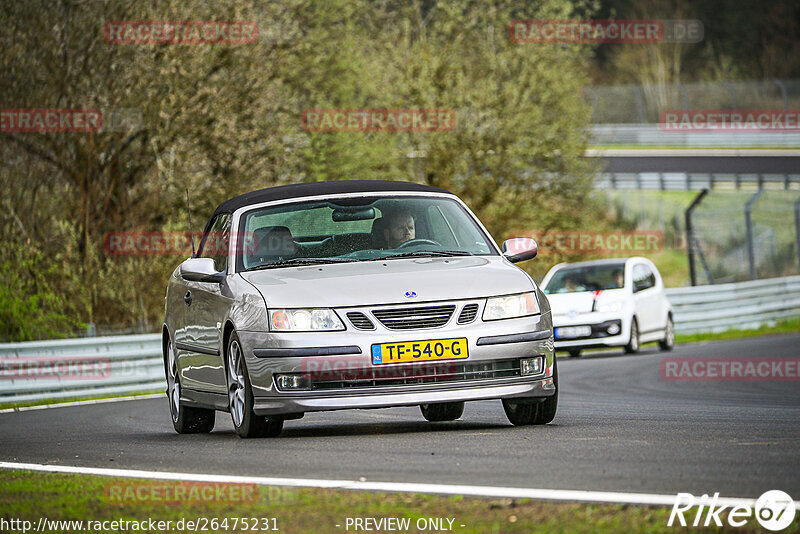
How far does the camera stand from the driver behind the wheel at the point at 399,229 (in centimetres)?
1041

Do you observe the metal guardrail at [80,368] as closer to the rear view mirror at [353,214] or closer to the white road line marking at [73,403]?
the white road line marking at [73,403]

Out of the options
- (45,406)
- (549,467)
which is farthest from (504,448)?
(45,406)

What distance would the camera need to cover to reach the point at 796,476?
22.1 ft

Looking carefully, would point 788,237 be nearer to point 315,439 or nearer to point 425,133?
point 425,133

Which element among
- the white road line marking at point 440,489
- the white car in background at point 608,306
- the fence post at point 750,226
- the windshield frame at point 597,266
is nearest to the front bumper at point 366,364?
the white road line marking at point 440,489

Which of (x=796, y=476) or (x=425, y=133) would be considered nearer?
(x=796, y=476)

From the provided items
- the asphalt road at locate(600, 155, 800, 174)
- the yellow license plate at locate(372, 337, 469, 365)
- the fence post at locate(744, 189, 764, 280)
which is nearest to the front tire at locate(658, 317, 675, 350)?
the fence post at locate(744, 189, 764, 280)

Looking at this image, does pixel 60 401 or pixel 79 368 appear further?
pixel 79 368

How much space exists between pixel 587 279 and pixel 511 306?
15.1 meters

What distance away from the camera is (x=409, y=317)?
9195mm

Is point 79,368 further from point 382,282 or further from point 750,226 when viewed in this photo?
point 750,226

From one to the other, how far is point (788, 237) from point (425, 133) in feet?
29.7

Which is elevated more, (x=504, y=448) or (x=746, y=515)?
(x=746, y=515)

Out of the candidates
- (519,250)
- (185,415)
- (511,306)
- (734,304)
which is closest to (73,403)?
(185,415)
